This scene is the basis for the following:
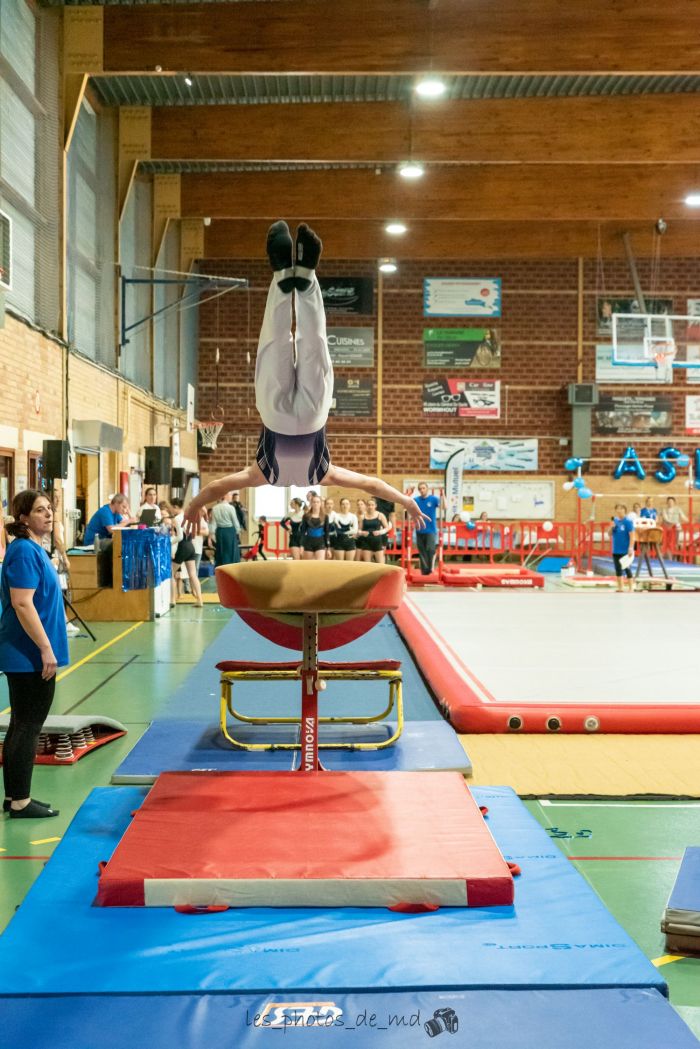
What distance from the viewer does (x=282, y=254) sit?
12.1 feet

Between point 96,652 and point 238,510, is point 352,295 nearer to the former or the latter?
point 238,510

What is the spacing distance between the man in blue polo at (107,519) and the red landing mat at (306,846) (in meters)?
6.63

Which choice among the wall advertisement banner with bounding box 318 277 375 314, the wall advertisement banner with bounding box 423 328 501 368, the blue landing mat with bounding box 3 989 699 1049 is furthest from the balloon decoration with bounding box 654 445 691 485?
the blue landing mat with bounding box 3 989 699 1049

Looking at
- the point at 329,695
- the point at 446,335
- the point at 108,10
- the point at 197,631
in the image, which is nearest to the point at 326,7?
the point at 108,10

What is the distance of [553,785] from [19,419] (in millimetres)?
7270

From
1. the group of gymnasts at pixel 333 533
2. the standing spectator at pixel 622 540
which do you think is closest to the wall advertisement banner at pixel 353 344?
the group of gymnasts at pixel 333 533

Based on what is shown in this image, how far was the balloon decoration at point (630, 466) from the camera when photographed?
20.4 metres

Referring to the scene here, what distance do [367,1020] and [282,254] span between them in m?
2.83

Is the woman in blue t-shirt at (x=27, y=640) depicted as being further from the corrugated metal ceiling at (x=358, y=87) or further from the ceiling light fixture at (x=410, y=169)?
the ceiling light fixture at (x=410, y=169)

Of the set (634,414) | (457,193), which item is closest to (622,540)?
(457,193)

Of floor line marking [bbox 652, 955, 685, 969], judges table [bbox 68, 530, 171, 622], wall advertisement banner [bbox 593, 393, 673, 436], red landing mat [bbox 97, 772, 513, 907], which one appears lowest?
floor line marking [bbox 652, 955, 685, 969]

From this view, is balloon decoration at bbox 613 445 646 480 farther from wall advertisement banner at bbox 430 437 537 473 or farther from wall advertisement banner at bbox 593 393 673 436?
wall advertisement banner at bbox 430 437 537 473

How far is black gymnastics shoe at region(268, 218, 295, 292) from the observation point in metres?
3.68

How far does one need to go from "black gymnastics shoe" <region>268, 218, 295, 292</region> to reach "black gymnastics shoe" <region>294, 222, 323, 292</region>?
3 cm
